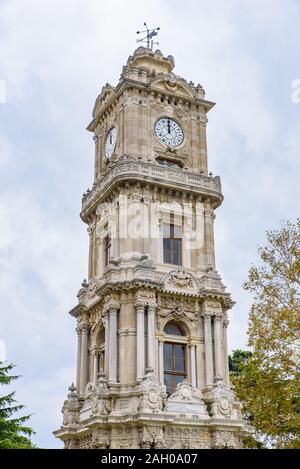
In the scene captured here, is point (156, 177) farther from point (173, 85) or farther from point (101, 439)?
point (101, 439)

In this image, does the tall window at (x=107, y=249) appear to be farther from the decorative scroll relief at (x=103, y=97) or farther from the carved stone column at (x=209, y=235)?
the decorative scroll relief at (x=103, y=97)

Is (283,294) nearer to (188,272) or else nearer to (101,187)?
(188,272)

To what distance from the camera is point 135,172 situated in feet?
133

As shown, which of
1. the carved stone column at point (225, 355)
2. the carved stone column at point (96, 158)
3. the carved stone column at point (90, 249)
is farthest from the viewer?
the carved stone column at point (96, 158)

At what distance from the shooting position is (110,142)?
4559 centimetres

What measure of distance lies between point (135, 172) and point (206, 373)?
473 inches

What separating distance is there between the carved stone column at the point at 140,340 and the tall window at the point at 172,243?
4237 millimetres

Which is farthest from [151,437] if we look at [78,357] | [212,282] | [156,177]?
[156,177]

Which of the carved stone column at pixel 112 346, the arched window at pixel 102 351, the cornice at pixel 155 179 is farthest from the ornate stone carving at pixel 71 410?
the cornice at pixel 155 179

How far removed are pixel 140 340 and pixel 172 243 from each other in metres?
6.98

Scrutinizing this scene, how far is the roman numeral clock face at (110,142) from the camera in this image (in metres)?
44.8

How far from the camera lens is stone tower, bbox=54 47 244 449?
36031mm

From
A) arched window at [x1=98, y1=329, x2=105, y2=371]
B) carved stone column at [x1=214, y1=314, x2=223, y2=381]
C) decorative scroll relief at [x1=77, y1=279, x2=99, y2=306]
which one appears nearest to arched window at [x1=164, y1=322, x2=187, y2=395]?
carved stone column at [x1=214, y1=314, x2=223, y2=381]

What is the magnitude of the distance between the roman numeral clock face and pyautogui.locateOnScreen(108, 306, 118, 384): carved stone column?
37.8 ft
